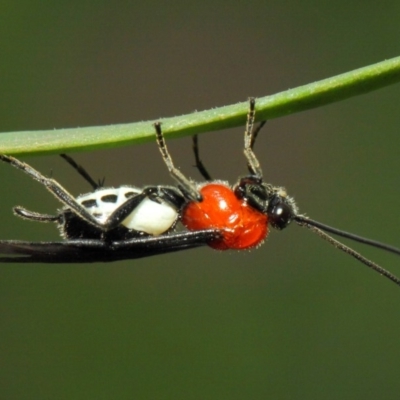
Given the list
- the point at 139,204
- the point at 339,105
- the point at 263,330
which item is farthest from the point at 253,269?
the point at 139,204

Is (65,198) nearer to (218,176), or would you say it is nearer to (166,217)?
(166,217)

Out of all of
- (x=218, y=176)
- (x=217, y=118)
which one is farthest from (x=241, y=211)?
(x=218, y=176)

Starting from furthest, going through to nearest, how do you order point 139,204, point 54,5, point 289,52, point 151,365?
point 289,52
point 54,5
point 151,365
point 139,204

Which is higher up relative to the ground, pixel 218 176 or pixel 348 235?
pixel 218 176

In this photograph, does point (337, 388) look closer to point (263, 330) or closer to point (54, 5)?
point (263, 330)

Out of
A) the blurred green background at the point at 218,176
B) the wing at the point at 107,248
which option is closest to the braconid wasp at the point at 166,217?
the wing at the point at 107,248

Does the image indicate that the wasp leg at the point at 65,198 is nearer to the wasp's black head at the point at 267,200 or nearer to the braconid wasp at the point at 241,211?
the braconid wasp at the point at 241,211

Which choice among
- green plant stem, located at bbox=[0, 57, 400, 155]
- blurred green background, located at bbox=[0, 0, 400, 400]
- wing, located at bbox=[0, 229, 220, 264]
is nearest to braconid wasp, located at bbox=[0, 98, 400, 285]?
wing, located at bbox=[0, 229, 220, 264]
